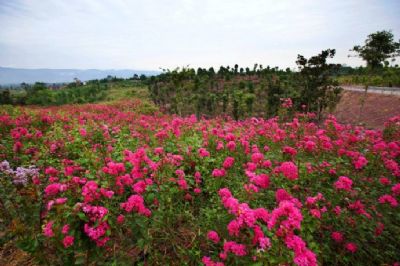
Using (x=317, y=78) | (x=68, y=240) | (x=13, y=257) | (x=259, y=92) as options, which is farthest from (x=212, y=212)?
(x=259, y=92)

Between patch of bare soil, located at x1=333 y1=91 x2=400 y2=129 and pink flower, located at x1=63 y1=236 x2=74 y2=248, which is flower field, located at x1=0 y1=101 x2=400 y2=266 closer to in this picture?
pink flower, located at x1=63 y1=236 x2=74 y2=248

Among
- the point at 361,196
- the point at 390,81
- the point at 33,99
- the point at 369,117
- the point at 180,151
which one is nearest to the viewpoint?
the point at 361,196

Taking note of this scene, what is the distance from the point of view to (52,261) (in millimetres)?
2268

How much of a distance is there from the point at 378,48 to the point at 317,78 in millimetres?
5413

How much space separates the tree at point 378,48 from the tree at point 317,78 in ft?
10.9

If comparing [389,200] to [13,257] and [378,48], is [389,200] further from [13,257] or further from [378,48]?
[378,48]

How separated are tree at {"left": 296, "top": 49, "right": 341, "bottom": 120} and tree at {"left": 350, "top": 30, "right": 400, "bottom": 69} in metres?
3.32

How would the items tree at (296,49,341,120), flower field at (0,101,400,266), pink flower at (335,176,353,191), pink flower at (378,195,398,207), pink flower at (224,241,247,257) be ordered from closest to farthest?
pink flower at (224,241,247,257), flower field at (0,101,400,266), pink flower at (378,195,398,207), pink flower at (335,176,353,191), tree at (296,49,341,120)

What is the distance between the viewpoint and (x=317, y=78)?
16.9 m

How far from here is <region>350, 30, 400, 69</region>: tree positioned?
53.4ft

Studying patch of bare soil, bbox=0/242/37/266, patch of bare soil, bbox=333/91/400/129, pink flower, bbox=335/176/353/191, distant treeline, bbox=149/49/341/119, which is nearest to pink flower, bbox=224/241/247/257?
pink flower, bbox=335/176/353/191

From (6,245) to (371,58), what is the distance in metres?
23.0

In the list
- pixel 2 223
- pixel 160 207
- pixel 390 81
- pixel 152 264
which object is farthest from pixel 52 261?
pixel 390 81

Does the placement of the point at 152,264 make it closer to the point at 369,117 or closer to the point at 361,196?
the point at 361,196
